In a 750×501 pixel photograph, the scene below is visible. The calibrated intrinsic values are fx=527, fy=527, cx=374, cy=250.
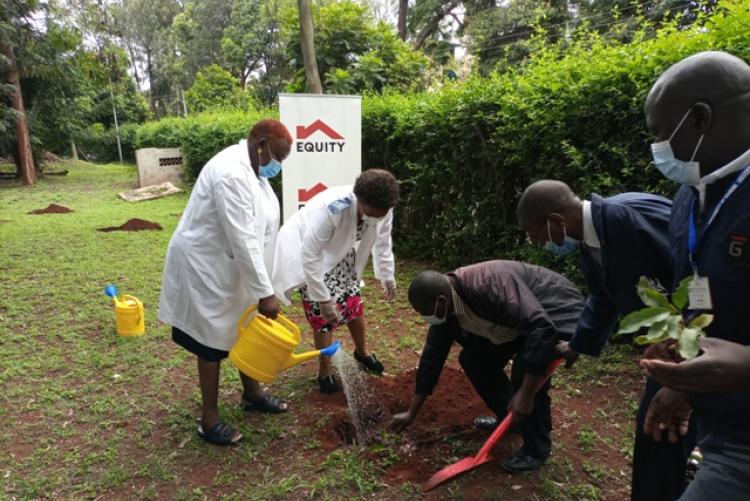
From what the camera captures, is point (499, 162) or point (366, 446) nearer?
point (366, 446)

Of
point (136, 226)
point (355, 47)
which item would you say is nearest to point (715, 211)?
point (136, 226)

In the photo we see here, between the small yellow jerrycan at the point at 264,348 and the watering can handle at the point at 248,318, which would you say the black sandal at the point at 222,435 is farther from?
the watering can handle at the point at 248,318

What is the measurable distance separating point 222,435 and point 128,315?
7.65 ft

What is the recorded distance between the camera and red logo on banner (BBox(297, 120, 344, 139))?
6.11 meters

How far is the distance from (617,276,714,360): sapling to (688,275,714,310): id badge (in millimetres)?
14

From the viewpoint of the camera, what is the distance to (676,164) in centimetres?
148

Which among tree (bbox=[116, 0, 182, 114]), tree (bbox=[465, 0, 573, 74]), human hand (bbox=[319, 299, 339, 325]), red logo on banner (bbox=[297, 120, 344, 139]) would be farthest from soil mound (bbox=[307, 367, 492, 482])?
tree (bbox=[116, 0, 182, 114])

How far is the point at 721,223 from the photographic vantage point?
1.36 meters

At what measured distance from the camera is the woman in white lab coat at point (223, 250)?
2889 millimetres

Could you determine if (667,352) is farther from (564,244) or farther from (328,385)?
(328,385)

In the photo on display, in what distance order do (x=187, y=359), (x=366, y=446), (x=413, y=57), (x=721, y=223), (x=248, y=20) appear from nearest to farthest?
(x=721, y=223), (x=366, y=446), (x=187, y=359), (x=413, y=57), (x=248, y=20)

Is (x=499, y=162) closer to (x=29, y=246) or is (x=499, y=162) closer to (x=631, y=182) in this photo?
(x=631, y=182)

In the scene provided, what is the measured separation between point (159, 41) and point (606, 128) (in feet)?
157

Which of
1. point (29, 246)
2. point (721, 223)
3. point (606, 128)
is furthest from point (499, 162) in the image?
point (29, 246)
